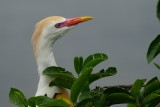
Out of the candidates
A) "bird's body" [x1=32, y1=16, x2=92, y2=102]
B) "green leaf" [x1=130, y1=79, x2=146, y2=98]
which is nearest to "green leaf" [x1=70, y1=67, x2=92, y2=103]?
"green leaf" [x1=130, y1=79, x2=146, y2=98]

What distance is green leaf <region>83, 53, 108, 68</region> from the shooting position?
293 centimetres

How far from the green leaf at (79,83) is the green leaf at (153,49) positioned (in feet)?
1.17

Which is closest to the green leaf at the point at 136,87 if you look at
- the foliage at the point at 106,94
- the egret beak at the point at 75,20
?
the foliage at the point at 106,94

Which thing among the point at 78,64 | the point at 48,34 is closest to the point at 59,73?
the point at 78,64

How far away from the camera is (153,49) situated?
Result: 8.75ft

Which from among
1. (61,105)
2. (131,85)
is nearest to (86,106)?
(61,105)

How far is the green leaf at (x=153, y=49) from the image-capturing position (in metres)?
2.64

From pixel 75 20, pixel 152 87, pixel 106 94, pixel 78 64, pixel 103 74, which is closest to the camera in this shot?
pixel 152 87

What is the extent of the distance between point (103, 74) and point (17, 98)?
568 mm

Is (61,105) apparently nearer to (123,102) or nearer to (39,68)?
(123,102)

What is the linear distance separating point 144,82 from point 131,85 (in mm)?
100

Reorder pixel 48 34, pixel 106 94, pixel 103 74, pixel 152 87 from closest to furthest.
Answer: pixel 152 87
pixel 106 94
pixel 103 74
pixel 48 34

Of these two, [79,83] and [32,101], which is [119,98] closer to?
[79,83]

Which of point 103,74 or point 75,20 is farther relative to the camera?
point 75,20
